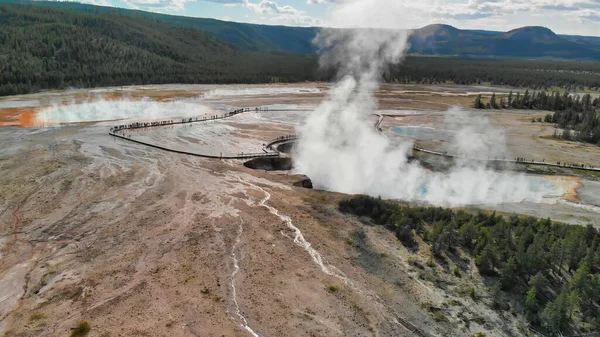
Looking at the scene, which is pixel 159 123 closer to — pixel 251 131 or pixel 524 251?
pixel 251 131

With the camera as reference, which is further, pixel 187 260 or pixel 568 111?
pixel 568 111

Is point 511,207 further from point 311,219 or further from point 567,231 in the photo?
point 311,219

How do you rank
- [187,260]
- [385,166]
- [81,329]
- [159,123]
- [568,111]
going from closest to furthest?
[81,329] → [187,260] → [385,166] → [159,123] → [568,111]

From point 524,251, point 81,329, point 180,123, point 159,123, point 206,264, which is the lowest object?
point 524,251

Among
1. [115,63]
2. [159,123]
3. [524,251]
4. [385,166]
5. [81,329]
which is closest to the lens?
[81,329]

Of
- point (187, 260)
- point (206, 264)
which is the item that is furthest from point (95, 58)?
point (206, 264)

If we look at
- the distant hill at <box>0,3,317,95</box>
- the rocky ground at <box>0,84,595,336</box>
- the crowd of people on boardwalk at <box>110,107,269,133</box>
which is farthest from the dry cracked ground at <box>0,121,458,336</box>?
the distant hill at <box>0,3,317,95</box>

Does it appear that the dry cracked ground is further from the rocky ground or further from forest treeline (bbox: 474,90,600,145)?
forest treeline (bbox: 474,90,600,145)

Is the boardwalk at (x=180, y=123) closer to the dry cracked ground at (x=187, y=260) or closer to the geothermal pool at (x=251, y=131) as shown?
the geothermal pool at (x=251, y=131)
